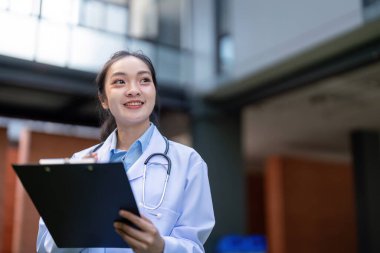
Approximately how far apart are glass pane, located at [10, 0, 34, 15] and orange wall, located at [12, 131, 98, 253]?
8.46ft

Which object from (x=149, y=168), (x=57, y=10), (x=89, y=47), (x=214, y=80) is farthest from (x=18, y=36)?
(x=149, y=168)

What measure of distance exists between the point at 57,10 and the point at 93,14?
6.07 ft

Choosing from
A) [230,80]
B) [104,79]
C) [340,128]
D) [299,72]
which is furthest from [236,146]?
[104,79]

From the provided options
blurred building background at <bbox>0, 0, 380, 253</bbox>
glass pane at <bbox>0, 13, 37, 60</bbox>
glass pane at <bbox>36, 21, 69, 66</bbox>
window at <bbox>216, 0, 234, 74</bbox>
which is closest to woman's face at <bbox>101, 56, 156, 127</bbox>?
blurred building background at <bbox>0, 0, 380, 253</bbox>

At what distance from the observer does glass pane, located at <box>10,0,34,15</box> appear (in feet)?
13.8

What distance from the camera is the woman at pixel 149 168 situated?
0.99m

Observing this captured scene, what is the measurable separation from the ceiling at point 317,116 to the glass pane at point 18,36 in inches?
126

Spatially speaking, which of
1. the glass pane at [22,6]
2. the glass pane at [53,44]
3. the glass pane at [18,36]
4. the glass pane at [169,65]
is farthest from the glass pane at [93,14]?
the glass pane at [22,6]

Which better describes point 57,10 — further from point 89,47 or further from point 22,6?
point 89,47

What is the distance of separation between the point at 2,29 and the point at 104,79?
164 inches

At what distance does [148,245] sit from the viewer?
2.85 ft

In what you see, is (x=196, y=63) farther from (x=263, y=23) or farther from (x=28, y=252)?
(x=28, y=252)

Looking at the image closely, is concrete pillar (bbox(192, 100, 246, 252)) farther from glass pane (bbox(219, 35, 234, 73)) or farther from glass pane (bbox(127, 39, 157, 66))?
glass pane (bbox(127, 39, 157, 66))

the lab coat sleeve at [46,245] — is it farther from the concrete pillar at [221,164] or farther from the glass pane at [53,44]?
the concrete pillar at [221,164]
